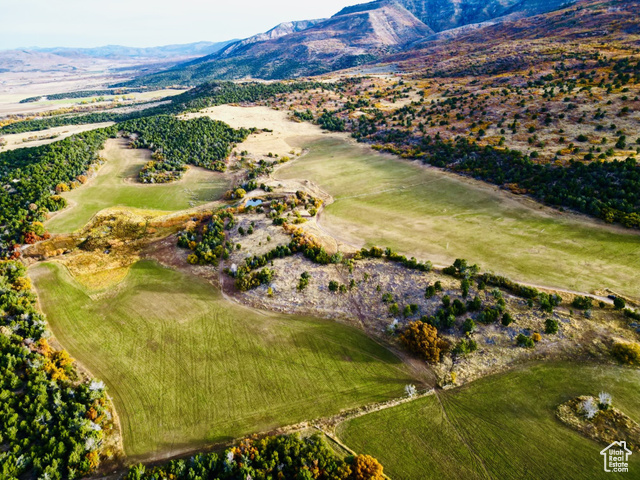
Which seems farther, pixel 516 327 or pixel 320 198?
pixel 320 198

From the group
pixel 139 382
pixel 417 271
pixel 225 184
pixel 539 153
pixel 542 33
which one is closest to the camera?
pixel 139 382

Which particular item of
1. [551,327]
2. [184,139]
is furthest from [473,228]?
[184,139]

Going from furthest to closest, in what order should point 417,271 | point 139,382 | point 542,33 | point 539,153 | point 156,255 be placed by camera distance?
point 542,33
point 539,153
point 156,255
point 417,271
point 139,382

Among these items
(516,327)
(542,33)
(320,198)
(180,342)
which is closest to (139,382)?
(180,342)

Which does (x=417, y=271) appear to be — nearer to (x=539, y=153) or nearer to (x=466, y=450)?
(x=466, y=450)

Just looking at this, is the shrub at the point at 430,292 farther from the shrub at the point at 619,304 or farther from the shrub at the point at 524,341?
the shrub at the point at 619,304

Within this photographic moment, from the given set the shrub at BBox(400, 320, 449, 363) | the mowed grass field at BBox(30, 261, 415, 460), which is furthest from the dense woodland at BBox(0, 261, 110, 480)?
the shrub at BBox(400, 320, 449, 363)

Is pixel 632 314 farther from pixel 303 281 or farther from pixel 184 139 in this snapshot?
pixel 184 139
